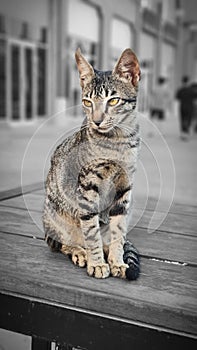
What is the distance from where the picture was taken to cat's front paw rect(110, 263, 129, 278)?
1.16 metres

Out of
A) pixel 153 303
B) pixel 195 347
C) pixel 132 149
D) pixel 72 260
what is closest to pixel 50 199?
pixel 72 260

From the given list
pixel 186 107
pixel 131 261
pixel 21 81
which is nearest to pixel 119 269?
pixel 131 261

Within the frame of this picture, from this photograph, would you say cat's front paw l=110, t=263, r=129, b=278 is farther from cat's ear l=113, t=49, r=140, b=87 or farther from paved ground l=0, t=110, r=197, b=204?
cat's ear l=113, t=49, r=140, b=87

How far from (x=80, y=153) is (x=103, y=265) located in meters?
0.31

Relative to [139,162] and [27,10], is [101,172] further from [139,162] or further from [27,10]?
[27,10]

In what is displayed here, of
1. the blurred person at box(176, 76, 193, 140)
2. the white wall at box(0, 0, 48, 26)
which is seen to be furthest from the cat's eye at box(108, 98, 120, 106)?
the white wall at box(0, 0, 48, 26)

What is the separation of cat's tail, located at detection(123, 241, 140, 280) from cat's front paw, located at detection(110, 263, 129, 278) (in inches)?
0.5

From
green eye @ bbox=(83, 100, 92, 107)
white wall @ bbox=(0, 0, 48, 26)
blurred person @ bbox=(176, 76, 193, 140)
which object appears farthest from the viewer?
white wall @ bbox=(0, 0, 48, 26)

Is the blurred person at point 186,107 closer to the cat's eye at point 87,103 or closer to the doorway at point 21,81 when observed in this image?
the doorway at point 21,81

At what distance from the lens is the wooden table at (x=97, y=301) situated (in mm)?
990

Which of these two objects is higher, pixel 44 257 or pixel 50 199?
pixel 50 199

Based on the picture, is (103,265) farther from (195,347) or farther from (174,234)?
(174,234)

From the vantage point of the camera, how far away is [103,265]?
3.82 ft

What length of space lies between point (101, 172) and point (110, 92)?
0.21 m
